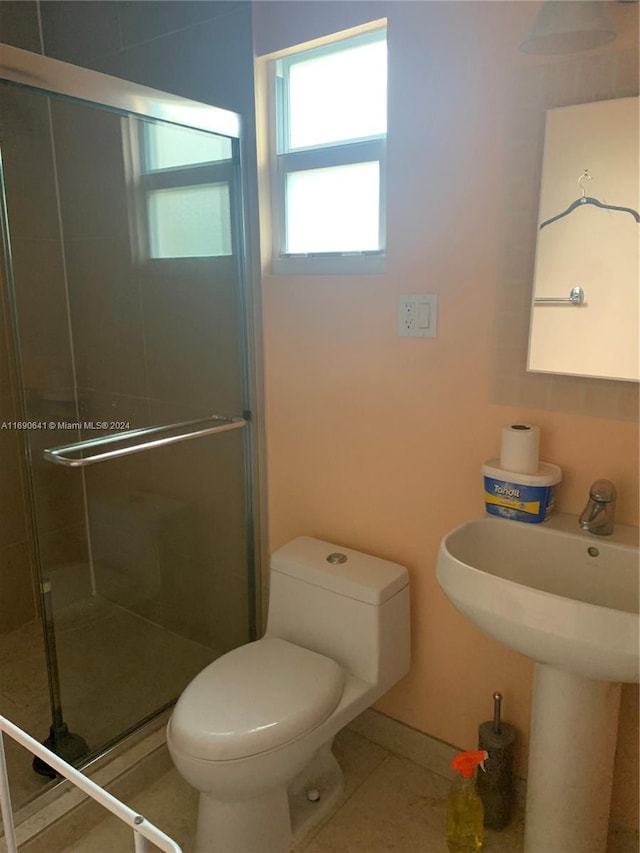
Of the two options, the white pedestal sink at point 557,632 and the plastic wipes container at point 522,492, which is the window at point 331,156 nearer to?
the plastic wipes container at point 522,492

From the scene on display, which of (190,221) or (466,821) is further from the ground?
(190,221)

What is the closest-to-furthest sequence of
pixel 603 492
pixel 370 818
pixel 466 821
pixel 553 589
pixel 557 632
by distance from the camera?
pixel 557 632, pixel 603 492, pixel 553 589, pixel 466 821, pixel 370 818

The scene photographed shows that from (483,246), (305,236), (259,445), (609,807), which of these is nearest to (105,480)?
(259,445)

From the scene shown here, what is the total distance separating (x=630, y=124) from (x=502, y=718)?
1470 millimetres

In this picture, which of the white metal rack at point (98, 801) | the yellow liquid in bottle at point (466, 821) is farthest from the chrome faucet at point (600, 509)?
the white metal rack at point (98, 801)

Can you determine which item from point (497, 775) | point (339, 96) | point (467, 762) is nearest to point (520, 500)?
point (467, 762)

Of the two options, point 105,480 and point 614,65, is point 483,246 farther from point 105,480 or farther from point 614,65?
point 105,480

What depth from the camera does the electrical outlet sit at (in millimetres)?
1649

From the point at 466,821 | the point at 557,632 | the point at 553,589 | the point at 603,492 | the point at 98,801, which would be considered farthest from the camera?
the point at 466,821

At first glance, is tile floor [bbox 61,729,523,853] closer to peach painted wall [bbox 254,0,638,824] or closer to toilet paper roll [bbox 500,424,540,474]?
peach painted wall [bbox 254,0,638,824]

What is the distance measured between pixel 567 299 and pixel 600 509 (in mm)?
471

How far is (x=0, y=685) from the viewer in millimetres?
2094

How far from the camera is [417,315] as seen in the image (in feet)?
5.49

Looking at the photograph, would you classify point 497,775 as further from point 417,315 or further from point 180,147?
point 180,147
